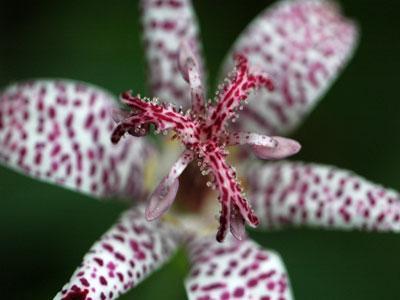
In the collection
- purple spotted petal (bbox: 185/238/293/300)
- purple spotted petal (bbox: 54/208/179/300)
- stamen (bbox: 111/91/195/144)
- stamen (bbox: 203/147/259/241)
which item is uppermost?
stamen (bbox: 111/91/195/144)

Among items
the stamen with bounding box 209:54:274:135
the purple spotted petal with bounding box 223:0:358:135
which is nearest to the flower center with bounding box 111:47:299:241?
the stamen with bounding box 209:54:274:135

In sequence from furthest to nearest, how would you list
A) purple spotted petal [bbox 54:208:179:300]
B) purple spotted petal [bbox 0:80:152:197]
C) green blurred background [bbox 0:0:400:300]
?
green blurred background [bbox 0:0:400:300], purple spotted petal [bbox 0:80:152:197], purple spotted petal [bbox 54:208:179:300]

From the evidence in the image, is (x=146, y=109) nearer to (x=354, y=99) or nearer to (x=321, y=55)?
(x=321, y=55)

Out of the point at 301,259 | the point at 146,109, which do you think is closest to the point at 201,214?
the point at 301,259

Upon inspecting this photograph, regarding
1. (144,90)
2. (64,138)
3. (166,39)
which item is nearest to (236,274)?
(64,138)

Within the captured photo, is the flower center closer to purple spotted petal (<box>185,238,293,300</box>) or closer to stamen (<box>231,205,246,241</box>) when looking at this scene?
stamen (<box>231,205,246,241</box>)

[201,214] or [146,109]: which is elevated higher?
[146,109]

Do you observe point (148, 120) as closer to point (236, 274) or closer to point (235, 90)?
point (235, 90)
